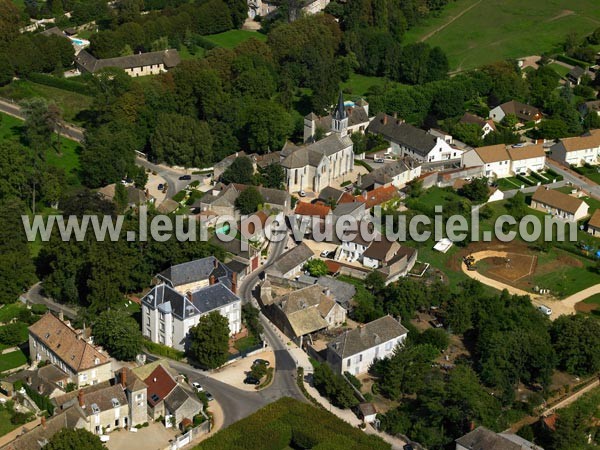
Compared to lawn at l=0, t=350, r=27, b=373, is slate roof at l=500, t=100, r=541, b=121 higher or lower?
lower

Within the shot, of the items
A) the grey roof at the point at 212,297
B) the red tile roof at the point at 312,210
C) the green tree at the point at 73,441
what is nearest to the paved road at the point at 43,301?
the grey roof at the point at 212,297

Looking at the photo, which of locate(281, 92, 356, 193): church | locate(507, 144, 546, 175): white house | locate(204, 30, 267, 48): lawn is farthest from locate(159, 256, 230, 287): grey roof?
locate(204, 30, 267, 48): lawn

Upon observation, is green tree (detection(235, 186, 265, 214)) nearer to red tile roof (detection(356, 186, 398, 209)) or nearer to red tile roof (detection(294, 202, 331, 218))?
red tile roof (detection(294, 202, 331, 218))

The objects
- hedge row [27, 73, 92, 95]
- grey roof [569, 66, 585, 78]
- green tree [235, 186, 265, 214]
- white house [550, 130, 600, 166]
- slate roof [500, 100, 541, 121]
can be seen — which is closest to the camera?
green tree [235, 186, 265, 214]

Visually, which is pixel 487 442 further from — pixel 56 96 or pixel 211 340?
pixel 56 96

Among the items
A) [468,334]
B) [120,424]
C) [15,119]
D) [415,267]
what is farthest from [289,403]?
[15,119]

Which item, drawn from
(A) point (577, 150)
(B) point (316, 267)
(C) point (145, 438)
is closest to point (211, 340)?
(C) point (145, 438)
